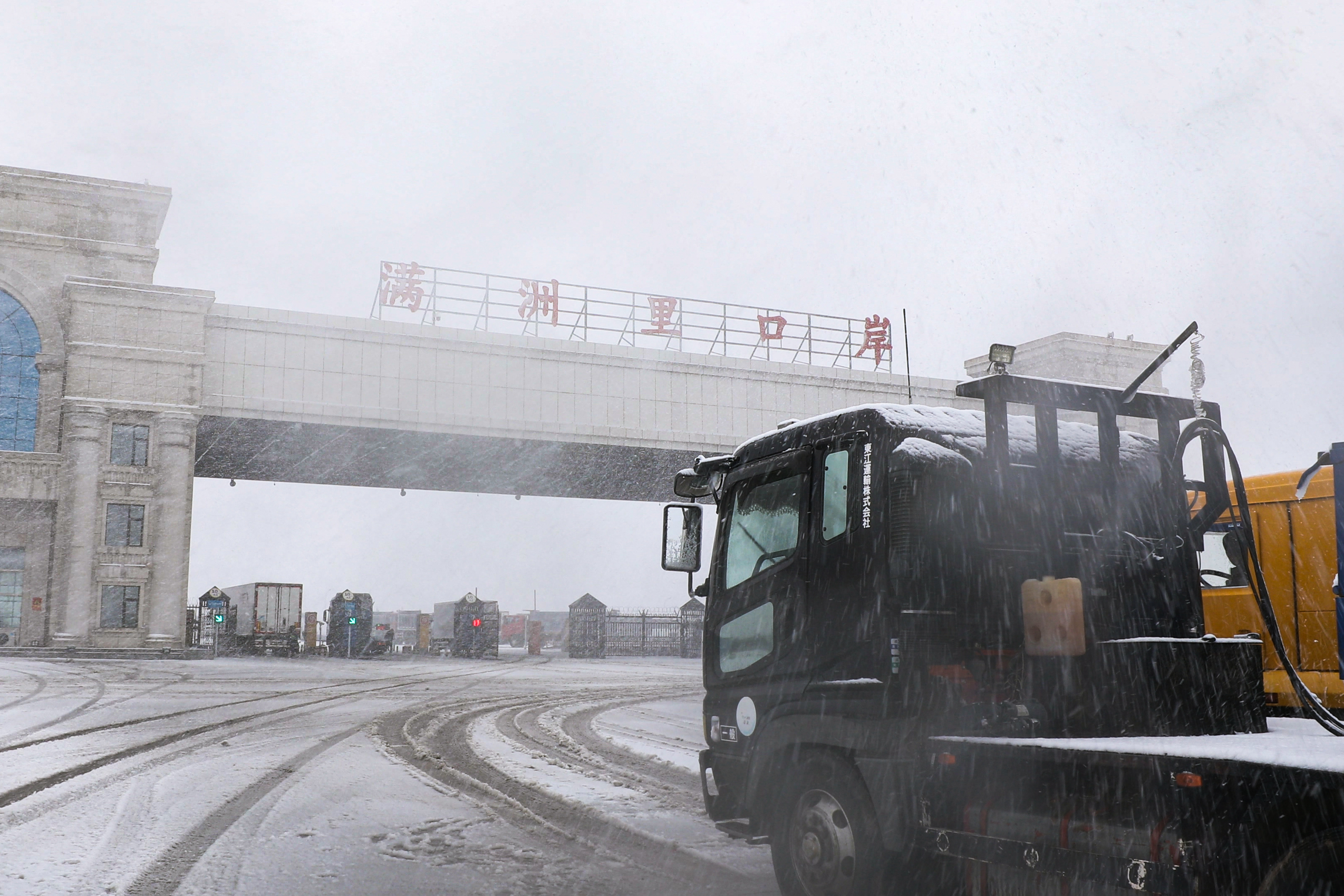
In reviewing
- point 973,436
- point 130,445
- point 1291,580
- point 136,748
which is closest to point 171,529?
point 130,445

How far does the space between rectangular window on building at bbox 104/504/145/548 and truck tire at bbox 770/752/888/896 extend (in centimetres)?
3833

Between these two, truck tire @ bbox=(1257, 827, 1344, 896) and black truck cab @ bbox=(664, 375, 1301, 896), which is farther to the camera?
black truck cab @ bbox=(664, 375, 1301, 896)

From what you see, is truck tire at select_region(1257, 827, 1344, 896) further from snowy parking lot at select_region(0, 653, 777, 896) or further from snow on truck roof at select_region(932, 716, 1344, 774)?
snowy parking lot at select_region(0, 653, 777, 896)

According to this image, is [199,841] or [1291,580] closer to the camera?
[199,841]

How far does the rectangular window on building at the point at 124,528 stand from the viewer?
127ft

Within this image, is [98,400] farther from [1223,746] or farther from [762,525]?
[1223,746]

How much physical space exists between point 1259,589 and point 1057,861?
160cm

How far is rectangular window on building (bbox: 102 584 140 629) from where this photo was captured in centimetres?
3819

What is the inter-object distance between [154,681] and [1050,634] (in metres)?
24.4

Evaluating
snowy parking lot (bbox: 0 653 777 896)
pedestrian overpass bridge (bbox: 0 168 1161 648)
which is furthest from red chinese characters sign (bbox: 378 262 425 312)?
snowy parking lot (bbox: 0 653 777 896)

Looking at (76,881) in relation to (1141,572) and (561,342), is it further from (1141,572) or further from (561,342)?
(561,342)

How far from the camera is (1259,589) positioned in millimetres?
4949

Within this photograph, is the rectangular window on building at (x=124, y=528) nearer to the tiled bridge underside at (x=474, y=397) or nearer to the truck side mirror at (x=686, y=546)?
the tiled bridge underside at (x=474, y=397)

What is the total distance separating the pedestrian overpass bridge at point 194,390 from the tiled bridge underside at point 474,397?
80 mm
